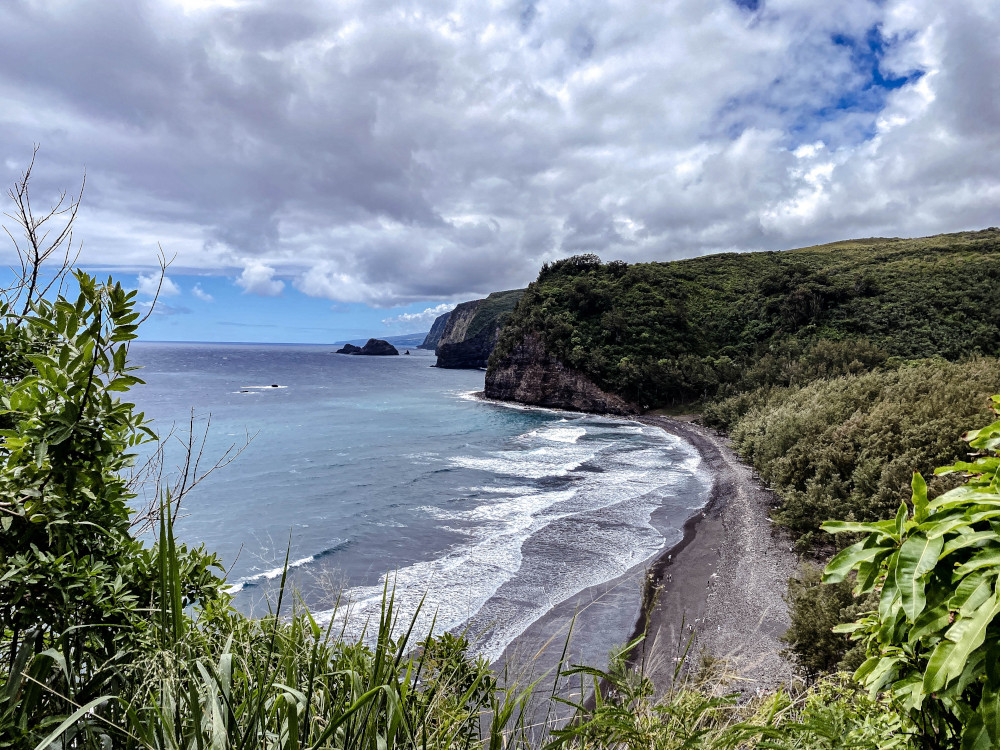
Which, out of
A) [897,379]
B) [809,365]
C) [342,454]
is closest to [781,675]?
[897,379]

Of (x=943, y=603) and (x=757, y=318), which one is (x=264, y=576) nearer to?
(x=943, y=603)

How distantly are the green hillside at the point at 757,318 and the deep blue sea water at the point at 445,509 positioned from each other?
8.94 m

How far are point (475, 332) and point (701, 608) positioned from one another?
121595mm

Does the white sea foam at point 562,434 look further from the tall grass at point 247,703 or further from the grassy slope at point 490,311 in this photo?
the grassy slope at point 490,311

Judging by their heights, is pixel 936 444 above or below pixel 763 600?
above

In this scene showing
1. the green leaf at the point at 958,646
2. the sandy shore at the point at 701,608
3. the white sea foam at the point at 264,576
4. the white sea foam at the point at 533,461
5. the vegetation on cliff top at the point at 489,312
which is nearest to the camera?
the green leaf at the point at 958,646

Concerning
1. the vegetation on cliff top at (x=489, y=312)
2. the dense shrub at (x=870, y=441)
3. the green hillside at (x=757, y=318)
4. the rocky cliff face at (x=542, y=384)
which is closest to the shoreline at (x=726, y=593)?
the dense shrub at (x=870, y=441)

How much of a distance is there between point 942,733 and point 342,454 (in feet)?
102

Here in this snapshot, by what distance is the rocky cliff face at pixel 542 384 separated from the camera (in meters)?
47.5

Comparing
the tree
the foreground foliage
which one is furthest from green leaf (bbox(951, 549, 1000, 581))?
the tree

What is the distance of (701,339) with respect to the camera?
49.3 m

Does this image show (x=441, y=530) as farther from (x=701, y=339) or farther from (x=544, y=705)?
(x=701, y=339)

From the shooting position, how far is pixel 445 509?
2000 centimetres

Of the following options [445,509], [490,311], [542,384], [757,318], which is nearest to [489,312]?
[490,311]
